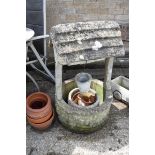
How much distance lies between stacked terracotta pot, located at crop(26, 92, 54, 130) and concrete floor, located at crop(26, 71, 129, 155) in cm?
14

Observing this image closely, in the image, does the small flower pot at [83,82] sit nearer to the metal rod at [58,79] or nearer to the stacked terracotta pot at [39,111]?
the metal rod at [58,79]

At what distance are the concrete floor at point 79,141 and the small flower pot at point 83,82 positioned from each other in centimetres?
59

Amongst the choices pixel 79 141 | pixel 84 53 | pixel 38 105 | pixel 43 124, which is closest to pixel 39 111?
pixel 43 124

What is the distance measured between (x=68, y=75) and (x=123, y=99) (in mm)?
1012

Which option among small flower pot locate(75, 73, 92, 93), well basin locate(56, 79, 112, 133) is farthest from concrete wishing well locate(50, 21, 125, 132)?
small flower pot locate(75, 73, 92, 93)

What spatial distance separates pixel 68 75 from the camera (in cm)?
506

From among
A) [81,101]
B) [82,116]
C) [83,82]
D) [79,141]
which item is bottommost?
[79,141]

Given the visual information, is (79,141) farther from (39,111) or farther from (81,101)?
(39,111)

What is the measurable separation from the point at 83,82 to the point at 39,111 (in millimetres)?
641

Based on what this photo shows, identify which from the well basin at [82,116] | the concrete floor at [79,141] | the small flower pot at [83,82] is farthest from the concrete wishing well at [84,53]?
the small flower pot at [83,82]

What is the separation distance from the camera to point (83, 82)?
3932 mm

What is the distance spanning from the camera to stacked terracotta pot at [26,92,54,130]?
155 inches
